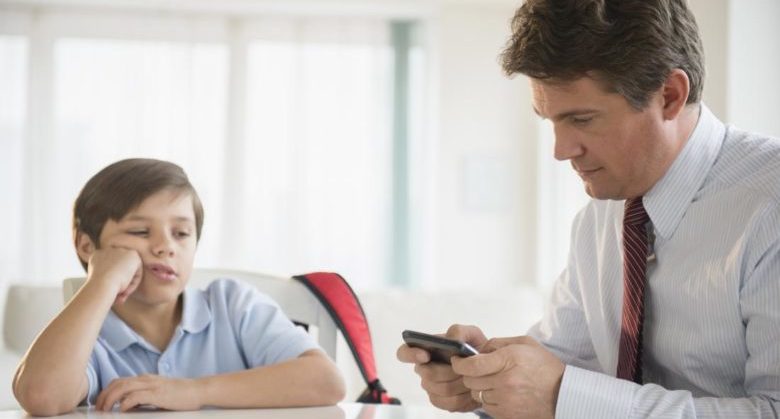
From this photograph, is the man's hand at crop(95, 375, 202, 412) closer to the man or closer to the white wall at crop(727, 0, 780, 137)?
the man

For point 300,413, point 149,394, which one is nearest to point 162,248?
point 149,394

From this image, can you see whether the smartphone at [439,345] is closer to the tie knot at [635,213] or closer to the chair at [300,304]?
the tie knot at [635,213]

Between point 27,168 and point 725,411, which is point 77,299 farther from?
point 27,168

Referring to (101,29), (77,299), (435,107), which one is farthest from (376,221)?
(77,299)

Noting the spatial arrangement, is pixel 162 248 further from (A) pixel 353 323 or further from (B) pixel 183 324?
(A) pixel 353 323

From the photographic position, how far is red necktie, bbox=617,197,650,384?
1517 mm

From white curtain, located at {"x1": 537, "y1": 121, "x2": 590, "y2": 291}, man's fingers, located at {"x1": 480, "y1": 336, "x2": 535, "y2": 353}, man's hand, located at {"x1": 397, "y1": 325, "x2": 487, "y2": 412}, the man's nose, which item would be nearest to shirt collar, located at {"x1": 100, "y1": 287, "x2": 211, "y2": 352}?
man's hand, located at {"x1": 397, "y1": 325, "x2": 487, "y2": 412}

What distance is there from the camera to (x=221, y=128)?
20.6 ft

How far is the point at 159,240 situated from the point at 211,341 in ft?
0.69

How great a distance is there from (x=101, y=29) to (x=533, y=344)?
531cm

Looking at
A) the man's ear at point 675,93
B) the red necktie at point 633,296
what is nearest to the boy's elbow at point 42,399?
the red necktie at point 633,296

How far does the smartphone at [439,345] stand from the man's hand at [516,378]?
17mm

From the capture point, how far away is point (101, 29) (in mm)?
6160

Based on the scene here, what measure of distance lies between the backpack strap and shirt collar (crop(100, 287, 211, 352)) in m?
0.23
